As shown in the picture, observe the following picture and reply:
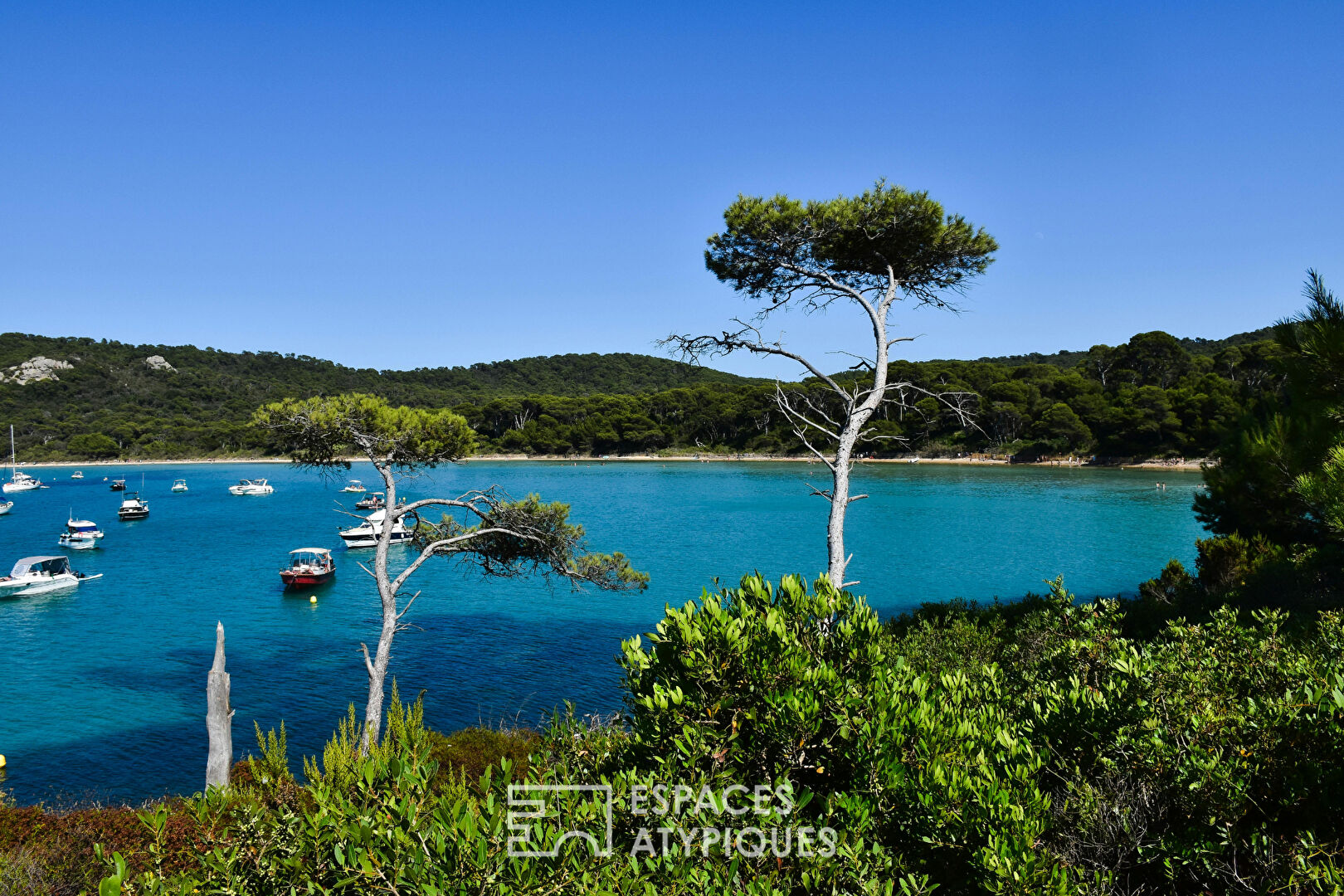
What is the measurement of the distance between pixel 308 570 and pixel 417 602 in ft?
18.9

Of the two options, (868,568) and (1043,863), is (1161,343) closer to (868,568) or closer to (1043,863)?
(868,568)

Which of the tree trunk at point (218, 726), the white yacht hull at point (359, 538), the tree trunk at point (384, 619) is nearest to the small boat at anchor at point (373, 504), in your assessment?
the white yacht hull at point (359, 538)

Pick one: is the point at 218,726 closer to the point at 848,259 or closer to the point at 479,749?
the point at 479,749

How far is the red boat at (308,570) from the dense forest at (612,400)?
28.5 m

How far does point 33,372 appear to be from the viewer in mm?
119438

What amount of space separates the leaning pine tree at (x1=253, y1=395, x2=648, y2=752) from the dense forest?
33569 mm

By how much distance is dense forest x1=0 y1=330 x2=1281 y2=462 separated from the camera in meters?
73.0

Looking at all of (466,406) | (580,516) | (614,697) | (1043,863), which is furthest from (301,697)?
(466,406)

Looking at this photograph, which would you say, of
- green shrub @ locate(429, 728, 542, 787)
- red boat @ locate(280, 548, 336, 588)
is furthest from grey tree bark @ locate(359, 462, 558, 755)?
red boat @ locate(280, 548, 336, 588)

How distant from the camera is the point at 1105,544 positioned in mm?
33531

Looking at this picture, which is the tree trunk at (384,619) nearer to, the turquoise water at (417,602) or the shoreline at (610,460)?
the turquoise water at (417,602)

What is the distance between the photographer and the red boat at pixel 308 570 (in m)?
28.0

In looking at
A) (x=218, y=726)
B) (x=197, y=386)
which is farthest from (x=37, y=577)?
(x=197, y=386)

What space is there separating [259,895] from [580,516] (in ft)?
146
